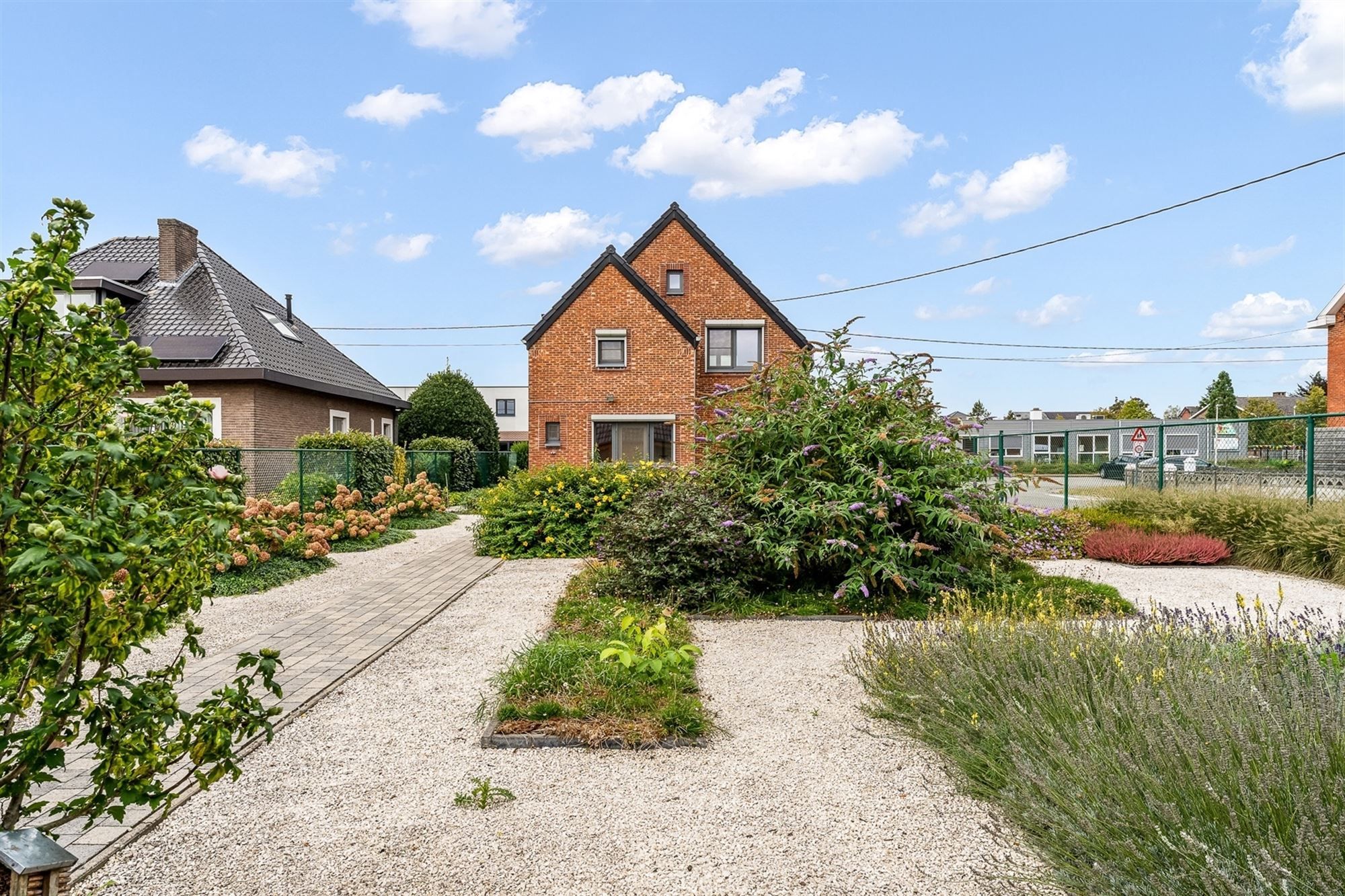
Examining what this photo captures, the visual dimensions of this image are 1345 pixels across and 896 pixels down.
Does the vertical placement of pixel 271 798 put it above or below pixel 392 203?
below

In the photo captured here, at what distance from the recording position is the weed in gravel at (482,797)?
3.09 m

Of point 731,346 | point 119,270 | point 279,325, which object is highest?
point 119,270

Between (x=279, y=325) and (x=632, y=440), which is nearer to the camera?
(x=279, y=325)

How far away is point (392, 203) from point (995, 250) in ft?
53.8

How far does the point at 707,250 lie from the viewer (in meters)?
21.4

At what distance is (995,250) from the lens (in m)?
21.0

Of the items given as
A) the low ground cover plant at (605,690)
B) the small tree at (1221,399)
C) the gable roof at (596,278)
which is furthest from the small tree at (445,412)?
the small tree at (1221,399)

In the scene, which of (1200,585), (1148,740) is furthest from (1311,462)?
(1148,740)

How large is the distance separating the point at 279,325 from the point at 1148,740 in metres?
21.5

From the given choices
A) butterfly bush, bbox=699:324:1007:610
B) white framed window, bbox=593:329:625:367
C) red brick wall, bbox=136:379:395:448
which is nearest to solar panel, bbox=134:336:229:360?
red brick wall, bbox=136:379:395:448

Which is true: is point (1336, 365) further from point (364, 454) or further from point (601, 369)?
point (364, 454)

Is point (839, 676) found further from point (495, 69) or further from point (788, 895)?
point (495, 69)

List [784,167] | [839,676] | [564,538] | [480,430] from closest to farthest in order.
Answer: [839,676], [564,538], [784,167], [480,430]

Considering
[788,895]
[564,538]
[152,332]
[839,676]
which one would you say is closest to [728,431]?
[839,676]
